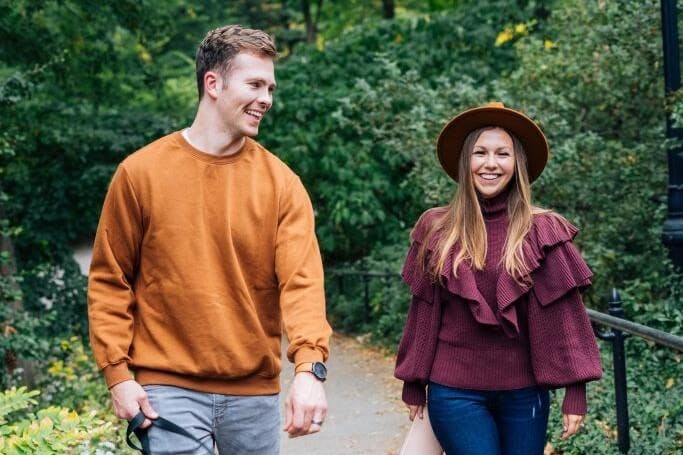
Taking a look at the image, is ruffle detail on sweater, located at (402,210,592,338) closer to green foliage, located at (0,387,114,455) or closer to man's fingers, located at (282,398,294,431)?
man's fingers, located at (282,398,294,431)

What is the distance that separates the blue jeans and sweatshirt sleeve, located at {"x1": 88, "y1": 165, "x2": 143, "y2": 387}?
3.64ft

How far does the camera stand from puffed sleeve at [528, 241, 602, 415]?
3430mm

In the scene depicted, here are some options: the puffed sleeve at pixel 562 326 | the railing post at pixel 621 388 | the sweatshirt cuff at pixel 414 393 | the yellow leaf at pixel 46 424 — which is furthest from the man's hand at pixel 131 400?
the railing post at pixel 621 388

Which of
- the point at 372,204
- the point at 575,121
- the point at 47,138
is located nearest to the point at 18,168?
the point at 47,138

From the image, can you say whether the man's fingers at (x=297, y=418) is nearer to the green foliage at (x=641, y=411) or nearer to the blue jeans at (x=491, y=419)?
the blue jeans at (x=491, y=419)

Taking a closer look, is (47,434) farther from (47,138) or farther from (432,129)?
(47,138)

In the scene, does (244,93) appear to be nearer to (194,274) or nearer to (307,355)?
(194,274)

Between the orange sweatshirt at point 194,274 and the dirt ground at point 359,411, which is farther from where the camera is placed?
the dirt ground at point 359,411

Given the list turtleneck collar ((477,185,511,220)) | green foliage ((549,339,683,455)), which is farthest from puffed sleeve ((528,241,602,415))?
green foliage ((549,339,683,455))

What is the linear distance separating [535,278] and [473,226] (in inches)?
10.9

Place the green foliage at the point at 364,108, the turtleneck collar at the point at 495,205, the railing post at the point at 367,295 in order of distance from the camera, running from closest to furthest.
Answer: the turtleneck collar at the point at 495,205 → the green foliage at the point at 364,108 → the railing post at the point at 367,295

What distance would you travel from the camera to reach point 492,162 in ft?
11.8

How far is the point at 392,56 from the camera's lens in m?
14.4

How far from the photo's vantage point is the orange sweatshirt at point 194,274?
10.0 feet
